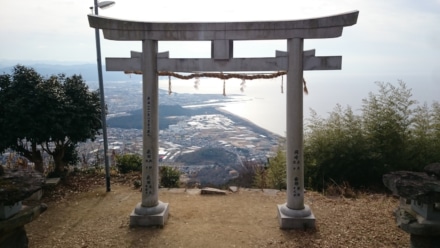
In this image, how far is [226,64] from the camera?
622 cm

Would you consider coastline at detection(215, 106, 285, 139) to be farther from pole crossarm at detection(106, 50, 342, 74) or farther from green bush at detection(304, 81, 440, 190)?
pole crossarm at detection(106, 50, 342, 74)

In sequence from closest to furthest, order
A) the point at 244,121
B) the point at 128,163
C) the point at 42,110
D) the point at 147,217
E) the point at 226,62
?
the point at 226,62, the point at 147,217, the point at 42,110, the point at 128,163, the point at 244,121

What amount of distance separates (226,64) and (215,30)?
2.11 ft

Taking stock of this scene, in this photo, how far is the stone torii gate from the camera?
6031 millimetres

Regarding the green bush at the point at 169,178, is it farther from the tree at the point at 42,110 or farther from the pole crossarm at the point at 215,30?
the pole crossarm at the point at 215,30

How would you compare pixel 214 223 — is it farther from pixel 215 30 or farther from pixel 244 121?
pixel 244 121

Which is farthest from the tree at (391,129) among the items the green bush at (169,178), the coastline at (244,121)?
the coastline at (244,121)

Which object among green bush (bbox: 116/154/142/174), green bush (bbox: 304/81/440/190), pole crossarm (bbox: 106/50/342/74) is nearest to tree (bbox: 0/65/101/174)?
green bush (bbox: 116/154/142/174)

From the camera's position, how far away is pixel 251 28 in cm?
603

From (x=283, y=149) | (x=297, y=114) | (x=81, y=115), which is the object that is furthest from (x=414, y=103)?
(x=81, y=115)

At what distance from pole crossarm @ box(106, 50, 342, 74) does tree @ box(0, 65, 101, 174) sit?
2.79 m

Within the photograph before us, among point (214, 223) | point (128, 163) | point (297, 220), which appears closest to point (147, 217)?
point (214, 223)

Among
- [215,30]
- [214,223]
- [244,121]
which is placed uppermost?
[215,30]

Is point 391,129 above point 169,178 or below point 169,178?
above
